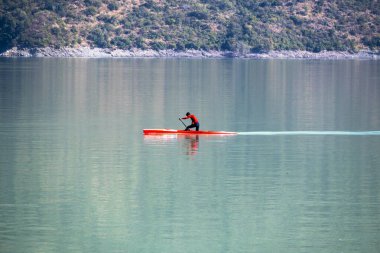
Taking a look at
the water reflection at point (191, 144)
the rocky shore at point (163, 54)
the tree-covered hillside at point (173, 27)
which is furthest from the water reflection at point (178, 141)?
the rocky shore at point (163, 54)

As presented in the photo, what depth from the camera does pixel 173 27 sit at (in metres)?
190

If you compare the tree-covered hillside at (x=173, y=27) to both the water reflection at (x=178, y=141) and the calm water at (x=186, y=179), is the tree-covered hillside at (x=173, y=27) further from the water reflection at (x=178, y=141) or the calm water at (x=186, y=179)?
the water reflection at (x=178, y=141)

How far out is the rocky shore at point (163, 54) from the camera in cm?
17525

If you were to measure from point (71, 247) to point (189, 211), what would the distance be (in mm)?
5133

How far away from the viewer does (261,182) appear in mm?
39062

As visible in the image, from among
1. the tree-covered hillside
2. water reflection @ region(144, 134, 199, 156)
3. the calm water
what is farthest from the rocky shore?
water reflection @ region(144, 134, 199, 156)

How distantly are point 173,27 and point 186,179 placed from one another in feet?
498

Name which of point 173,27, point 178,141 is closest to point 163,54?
point 173,27

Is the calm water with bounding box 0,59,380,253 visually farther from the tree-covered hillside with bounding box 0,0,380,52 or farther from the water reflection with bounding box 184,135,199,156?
the tree-covered hillside with bounding box 0,0,380,52

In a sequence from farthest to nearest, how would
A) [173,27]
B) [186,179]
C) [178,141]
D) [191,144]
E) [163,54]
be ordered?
[173,27], [163,54], [178,141], [191,144], [186,179]

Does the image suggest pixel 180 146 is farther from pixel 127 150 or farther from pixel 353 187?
pixel 353 187

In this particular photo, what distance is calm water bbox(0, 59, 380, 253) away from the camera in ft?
102

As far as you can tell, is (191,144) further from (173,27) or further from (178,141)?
(173,27)

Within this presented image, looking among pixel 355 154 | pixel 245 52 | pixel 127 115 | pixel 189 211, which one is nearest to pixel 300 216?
pixel 189 211
